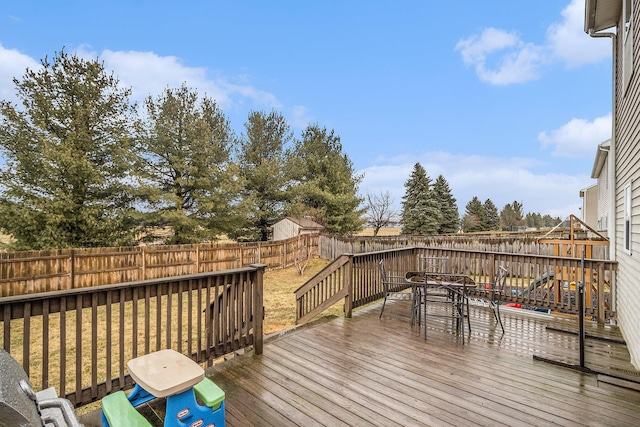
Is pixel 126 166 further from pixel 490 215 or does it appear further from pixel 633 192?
pixel 490 215

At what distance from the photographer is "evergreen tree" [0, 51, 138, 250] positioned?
961cm

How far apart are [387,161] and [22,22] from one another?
25734mm

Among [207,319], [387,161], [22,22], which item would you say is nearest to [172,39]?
[22,22]

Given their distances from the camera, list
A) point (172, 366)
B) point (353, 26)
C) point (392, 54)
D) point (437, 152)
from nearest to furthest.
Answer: point (172, 366)
point (353, 26)
point (392, 54)
point (437, 152)

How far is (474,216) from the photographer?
120ft

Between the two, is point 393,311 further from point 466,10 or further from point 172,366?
point 466,10

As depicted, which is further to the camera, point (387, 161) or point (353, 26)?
point (387, 161)

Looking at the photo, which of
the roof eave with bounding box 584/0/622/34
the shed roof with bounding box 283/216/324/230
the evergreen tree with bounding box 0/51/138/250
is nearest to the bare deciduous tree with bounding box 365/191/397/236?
the shed roof with bounding box 283/216/324/230

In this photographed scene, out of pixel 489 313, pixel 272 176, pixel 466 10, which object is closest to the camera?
pixel 489 313

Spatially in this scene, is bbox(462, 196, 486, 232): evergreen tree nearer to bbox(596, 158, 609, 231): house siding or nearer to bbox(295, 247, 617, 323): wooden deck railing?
bbox(596, 158, 609, 231): house siding

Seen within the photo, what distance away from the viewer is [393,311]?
522cm

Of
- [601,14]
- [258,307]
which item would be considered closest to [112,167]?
[258,307]

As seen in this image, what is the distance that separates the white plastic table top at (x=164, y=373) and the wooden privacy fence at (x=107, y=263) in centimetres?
423

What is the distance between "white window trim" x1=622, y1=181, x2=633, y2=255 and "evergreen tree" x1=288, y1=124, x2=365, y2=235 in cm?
1525
